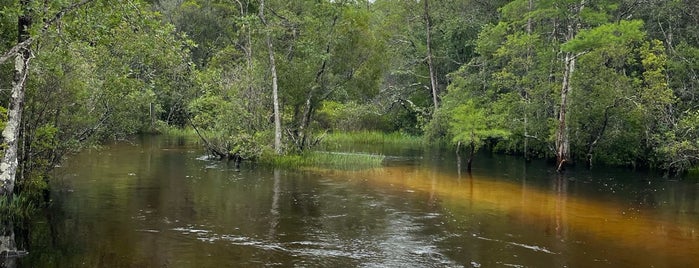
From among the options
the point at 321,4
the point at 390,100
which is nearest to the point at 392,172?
the point at 321,4

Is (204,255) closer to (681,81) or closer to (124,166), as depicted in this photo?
(124,166)

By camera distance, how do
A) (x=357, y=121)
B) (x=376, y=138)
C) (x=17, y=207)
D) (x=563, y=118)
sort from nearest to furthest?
1. (x=17, y=207)
2. (x=563, y=118)
3. (x=376, y=138)
4. (x=357, y=121)

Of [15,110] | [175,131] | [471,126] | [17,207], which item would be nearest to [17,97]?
[15,110]

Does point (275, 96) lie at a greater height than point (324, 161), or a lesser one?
greater

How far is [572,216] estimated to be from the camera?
1727 centimetres

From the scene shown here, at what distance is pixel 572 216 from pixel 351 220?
688 centimetres

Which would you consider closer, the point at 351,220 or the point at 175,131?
the point at 351,220

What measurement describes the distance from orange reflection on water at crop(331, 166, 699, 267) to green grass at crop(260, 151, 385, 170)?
82.7 inches

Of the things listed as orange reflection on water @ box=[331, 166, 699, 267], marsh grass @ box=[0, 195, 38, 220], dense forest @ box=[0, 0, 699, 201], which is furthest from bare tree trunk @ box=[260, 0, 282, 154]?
marsh grass @ box=[0, 195, 38, 220]

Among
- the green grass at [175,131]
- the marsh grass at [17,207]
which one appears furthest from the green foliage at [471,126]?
the green grass at [175,131]

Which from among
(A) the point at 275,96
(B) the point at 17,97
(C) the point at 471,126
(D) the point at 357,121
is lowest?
(B) the point at 17,97

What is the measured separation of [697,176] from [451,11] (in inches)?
1003

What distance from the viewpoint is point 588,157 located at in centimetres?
3200

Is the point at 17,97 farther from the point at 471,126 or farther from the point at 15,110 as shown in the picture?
the point at 471,126
